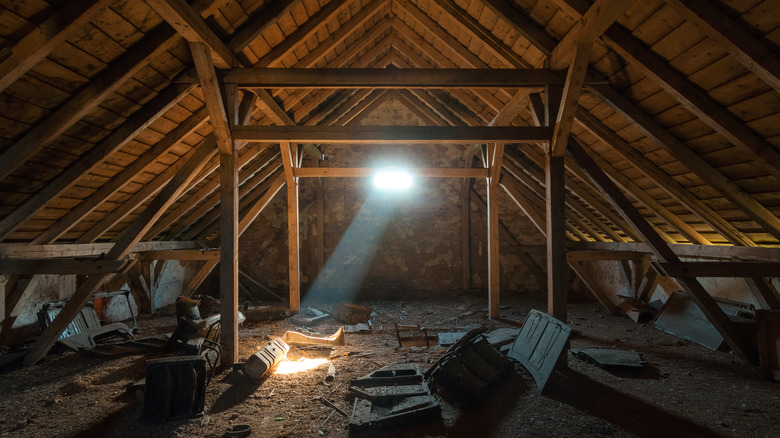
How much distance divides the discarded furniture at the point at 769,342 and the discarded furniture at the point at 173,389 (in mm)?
5315

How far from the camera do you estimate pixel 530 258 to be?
9.88m

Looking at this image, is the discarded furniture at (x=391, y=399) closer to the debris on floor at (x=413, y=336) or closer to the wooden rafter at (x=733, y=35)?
the debris on floor at (x=413, y=336)

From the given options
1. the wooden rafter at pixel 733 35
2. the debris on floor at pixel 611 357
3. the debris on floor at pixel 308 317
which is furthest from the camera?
the debris on floor at pixel 308 317

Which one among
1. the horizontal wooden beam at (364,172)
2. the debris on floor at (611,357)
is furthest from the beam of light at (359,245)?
the debris on floor at (611,357)

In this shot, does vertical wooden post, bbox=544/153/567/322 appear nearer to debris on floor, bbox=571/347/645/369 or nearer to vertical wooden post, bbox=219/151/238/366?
debris on floor, bbox=571/347/645/369

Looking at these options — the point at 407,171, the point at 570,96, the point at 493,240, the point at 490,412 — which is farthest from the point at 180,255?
the point at 570,96

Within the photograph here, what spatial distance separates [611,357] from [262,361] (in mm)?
3884

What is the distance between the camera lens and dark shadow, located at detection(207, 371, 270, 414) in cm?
351

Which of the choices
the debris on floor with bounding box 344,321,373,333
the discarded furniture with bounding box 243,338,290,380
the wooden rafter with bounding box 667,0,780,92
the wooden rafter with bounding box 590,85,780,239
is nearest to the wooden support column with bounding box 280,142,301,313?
the debris on floor with bounding box 344,321,373,333

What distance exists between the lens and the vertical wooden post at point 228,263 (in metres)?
4.38

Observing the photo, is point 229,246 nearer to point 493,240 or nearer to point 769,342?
point 493,240

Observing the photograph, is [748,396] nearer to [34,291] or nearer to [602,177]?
[602,177]

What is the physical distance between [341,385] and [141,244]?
16.1ft

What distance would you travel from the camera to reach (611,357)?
4.56m
